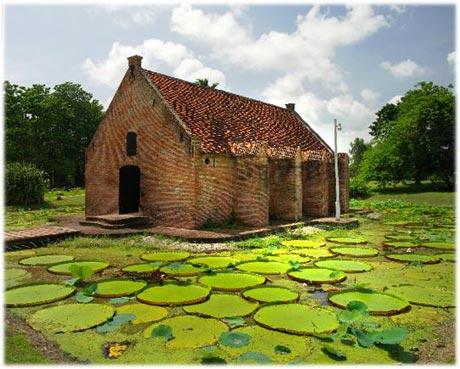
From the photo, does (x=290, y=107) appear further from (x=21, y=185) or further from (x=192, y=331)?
(x=192, y=331)

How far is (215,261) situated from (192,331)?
439cm

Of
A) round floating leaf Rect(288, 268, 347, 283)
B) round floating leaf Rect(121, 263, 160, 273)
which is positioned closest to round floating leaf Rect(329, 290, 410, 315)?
round floating leaf Rect(288, 268, 347, 283)

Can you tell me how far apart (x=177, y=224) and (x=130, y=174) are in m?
4.14

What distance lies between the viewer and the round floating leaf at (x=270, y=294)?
21.9 feet

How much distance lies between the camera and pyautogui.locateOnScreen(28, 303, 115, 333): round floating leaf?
5535 millimetres

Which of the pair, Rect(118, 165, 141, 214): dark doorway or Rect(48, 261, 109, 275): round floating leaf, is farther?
Rect(118, 165, 141, 214): dark doorway

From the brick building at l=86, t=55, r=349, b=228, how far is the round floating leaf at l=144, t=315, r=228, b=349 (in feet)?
29.7

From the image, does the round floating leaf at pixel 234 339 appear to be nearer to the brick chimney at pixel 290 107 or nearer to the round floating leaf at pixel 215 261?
the round floating leaf at pixel 215 261

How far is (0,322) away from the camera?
5465 millimetres

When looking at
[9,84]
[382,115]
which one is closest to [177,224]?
[9,84]

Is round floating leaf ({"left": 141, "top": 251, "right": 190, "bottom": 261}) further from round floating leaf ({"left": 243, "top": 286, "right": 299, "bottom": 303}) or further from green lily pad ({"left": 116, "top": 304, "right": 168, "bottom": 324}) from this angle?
green lily pad ({"left": 116, "top": 304, "right": 168, "bottom": 324})

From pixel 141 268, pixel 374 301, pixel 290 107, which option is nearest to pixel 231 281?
pixel 141 268

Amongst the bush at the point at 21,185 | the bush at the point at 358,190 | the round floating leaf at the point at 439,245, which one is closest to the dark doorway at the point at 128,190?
the round floating leaf at the point at 439,245

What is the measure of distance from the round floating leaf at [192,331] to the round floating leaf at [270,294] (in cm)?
125
